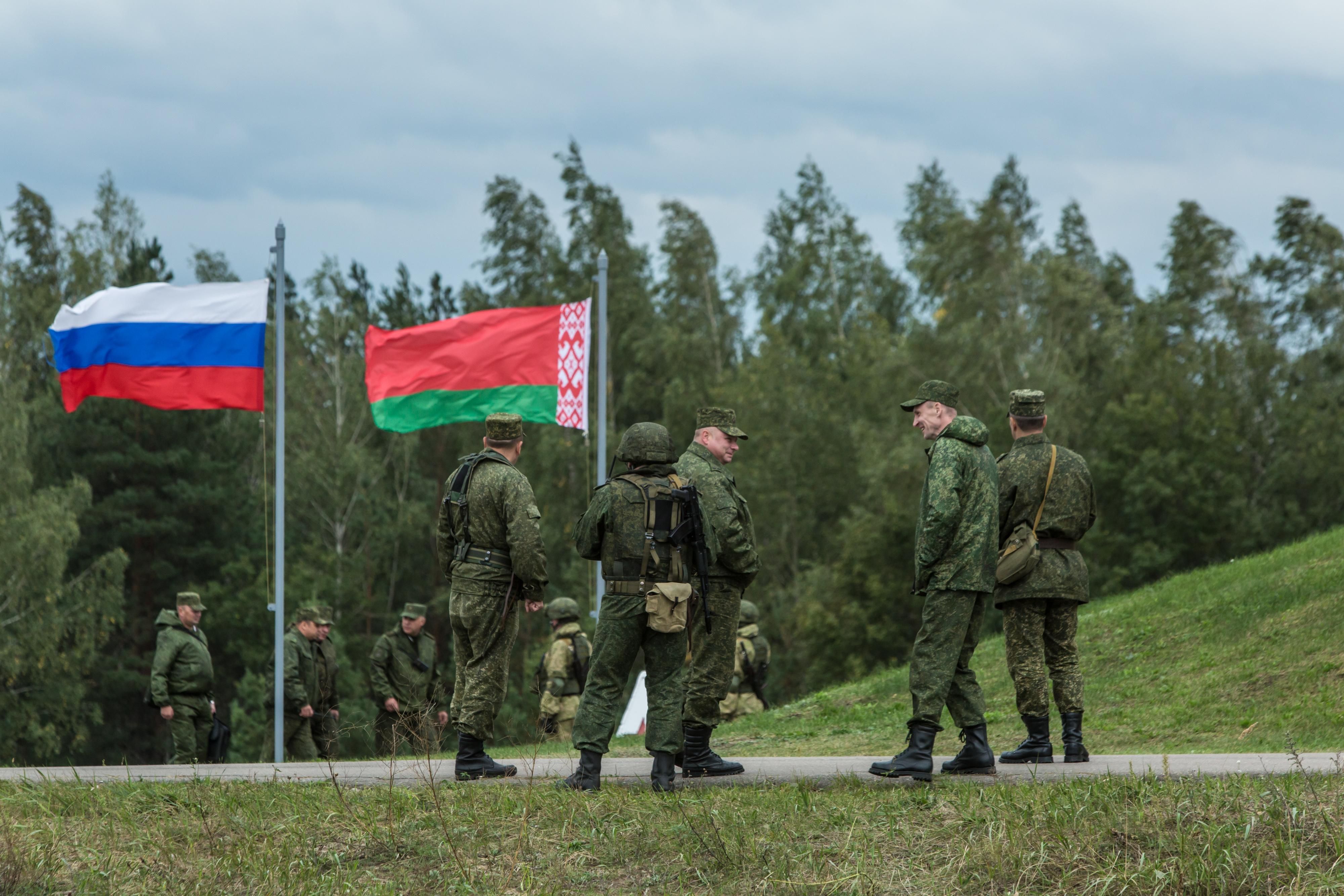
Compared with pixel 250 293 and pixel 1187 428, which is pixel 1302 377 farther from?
pixel 250 293

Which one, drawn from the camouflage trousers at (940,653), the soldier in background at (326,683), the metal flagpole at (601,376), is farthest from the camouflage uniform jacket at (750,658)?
the camouflage trousers at (940,653)

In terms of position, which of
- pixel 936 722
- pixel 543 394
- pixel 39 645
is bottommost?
pixel 39 645

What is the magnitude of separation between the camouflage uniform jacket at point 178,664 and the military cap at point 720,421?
Answer: 22.2 feet

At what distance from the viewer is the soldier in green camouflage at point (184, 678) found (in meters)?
13.3

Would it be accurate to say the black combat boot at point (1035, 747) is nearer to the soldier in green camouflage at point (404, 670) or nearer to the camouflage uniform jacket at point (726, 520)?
the camouflage uniform jacket at point (726, 520)

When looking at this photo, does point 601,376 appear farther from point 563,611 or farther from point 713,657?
point 713,657

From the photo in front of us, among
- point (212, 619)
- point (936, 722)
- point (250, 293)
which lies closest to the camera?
point (936, 722)

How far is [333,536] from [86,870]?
4127 centimetres

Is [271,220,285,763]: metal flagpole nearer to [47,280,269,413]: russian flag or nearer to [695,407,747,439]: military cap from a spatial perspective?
[47,280,269,413]: russian flag

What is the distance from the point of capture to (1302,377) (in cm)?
4744

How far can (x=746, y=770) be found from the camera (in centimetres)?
881

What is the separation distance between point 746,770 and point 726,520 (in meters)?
1.74

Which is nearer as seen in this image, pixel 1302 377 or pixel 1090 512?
pixel 1090 512

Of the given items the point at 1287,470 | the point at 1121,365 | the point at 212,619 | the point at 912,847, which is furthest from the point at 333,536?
the point at 912,847
